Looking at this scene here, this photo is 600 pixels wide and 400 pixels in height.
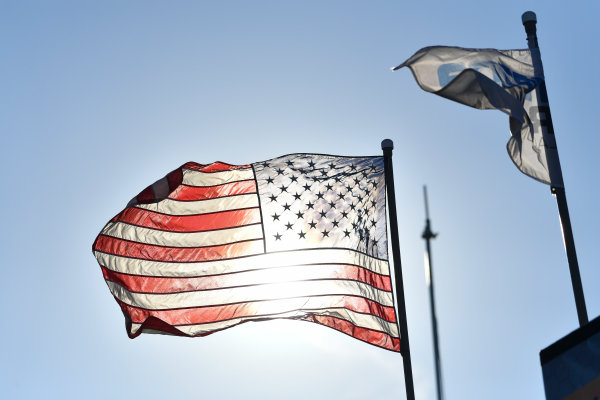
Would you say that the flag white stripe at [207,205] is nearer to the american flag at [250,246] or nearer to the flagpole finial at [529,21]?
the american flag at [250,246]

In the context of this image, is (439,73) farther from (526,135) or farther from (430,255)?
(430,255)

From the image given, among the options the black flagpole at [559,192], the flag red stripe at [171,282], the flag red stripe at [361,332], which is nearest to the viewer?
the black flagpole at [559,192]

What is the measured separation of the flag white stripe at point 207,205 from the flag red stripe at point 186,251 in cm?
62

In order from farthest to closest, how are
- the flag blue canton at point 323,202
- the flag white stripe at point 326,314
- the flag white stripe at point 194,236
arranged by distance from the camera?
1. the flag white stripe at point 194,236
2. the flag blue canton at point 323,202
3. the flag white stripe at point 326,314

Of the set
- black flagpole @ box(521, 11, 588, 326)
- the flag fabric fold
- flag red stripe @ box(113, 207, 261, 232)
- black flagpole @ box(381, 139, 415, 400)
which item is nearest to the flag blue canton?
flag red stripe @ box(113, 207, 261, 232)

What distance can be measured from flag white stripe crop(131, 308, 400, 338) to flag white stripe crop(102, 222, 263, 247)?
1.29 m

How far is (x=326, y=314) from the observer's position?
1384 centimetres

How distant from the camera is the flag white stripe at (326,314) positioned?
43.7 feet

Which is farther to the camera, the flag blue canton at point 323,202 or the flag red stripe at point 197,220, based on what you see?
the flag red stripe at point 197,220

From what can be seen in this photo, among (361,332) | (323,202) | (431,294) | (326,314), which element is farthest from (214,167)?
(431,294)

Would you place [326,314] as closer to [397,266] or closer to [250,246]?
[250,246]

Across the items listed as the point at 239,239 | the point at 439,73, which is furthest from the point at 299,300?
the point at 439,73

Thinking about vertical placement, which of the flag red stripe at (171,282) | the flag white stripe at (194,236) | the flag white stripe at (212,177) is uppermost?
the flag white stripe at (212,177)

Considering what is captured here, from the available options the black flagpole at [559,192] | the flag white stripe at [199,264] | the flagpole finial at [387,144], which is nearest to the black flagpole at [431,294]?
the flag white stripe at [199,264]
